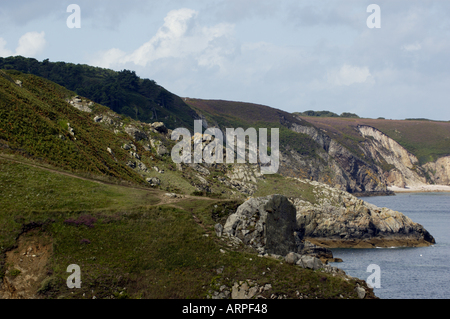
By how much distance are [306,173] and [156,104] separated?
83317 mm

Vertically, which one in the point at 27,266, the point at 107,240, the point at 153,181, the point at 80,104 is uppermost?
the point at 80,104

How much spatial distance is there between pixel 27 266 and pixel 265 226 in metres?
22.2

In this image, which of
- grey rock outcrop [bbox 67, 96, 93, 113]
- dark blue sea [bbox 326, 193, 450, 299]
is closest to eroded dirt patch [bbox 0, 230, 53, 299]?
dark blue sea [bbox 326, 193, 450, 299]

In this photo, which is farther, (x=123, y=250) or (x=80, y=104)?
(x=80, y=104)

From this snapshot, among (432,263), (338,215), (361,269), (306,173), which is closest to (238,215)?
(361,269)

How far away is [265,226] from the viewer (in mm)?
39812

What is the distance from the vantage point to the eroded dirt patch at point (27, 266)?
27.5 m

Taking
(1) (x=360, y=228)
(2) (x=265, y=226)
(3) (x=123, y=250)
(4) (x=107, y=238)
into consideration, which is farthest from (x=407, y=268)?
(4) (x=107, y=238)

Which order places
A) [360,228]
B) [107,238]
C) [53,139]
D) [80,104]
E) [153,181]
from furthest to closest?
[80,104], [360,228], [153,181], [53,139], [107,238]

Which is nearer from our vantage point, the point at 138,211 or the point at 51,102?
the point at 138,211

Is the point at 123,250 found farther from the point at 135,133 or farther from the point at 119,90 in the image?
the point at 119,90

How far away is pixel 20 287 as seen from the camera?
2775cm

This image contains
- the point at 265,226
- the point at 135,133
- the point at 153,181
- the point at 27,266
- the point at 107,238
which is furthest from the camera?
the point at 135,133
